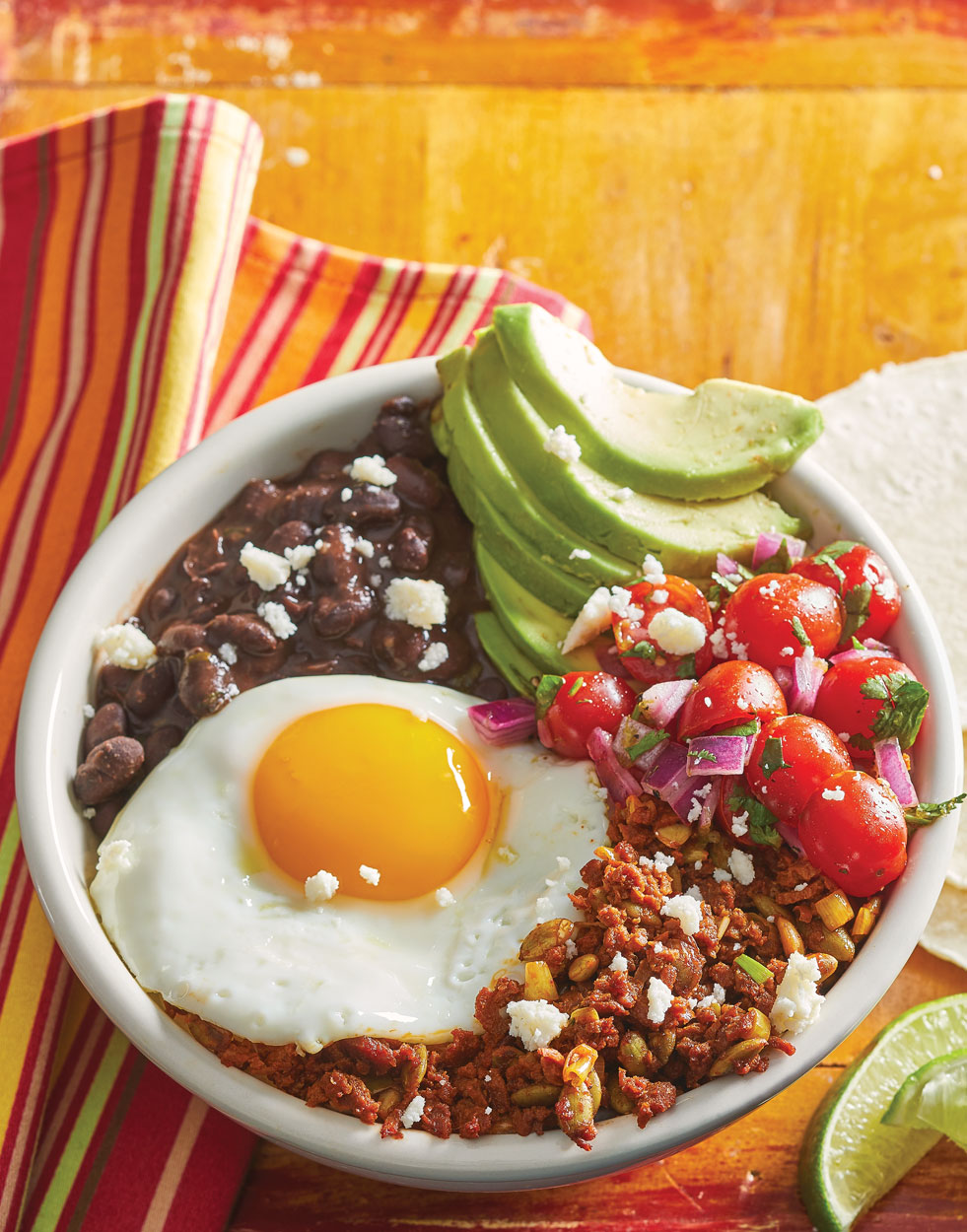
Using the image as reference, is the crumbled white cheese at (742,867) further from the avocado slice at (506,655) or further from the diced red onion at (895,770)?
the avocado slice at (506,655)

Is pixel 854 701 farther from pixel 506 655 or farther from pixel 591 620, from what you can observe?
pixel 506 655

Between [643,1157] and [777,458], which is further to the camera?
[777,458]

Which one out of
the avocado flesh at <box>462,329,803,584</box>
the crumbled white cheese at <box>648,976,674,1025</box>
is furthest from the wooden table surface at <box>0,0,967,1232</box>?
the crumbled white cheese at <box>648,976,674,1025</box>

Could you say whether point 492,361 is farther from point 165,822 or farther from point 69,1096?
point 69,1096

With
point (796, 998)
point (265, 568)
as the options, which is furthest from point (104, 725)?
point (796, 998)

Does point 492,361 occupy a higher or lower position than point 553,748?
higher

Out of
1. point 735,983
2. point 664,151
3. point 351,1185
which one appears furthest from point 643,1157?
point 664,151
